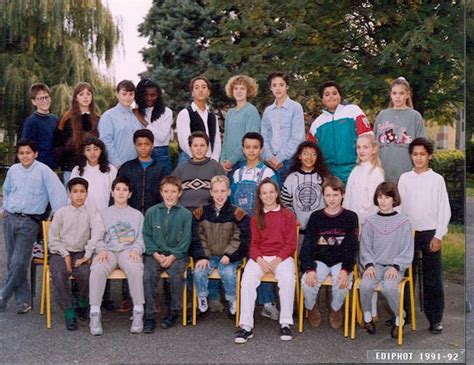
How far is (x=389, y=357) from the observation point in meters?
3.48

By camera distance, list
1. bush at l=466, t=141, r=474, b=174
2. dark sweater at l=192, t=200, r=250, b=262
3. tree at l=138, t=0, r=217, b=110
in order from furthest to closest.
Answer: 1. bush at l=466, t=141, r=474, b=174
2. tree at l=138, t=0, r=217, b=110
3. dark sweater at l=192, t=200, r=250, b=262

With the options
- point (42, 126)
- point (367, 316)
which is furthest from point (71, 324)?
point (367, 316)

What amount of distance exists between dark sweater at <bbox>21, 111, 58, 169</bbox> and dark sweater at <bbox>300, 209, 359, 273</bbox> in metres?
2.01

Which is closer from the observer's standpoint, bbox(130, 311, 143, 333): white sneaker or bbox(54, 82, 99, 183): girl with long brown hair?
bbox(130, 311, 143, 333): white sneaker

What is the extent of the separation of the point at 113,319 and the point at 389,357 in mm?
1948

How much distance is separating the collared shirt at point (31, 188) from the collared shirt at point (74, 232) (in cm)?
22

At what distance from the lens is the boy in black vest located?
479 cm

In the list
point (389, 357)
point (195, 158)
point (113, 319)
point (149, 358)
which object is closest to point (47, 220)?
point (113, 319)

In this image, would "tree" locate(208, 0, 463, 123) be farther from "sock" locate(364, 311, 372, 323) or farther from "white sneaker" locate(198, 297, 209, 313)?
"white sneaker" locate(198, 297, 209, 313)

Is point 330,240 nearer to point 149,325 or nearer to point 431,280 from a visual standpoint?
point 431,280

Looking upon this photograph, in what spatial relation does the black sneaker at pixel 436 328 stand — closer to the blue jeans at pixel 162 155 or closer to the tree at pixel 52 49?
the blue jeans at pixel 162 155

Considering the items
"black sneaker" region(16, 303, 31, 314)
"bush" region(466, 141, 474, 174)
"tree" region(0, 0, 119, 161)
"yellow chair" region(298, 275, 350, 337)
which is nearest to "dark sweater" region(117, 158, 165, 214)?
"black sneaker" region(16, 303, 31, 314)

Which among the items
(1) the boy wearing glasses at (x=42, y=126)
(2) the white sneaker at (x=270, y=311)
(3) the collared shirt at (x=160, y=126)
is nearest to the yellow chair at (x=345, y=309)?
(2) the white sneaker at (x=270, y=311)

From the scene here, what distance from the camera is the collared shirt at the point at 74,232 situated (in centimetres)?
431
